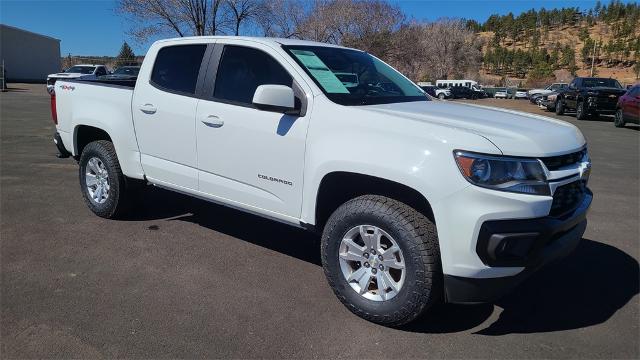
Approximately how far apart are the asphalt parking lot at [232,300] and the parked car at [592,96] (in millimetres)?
16037

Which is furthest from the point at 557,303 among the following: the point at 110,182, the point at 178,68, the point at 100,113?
the point at 100,113

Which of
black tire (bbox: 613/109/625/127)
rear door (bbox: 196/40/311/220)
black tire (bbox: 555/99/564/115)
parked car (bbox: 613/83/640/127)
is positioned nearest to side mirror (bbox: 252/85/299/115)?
rear door (bbox: 196/40/311/220)

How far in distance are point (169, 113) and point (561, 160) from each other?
10.4ft

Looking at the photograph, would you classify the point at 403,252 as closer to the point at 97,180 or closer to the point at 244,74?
the point at 244,74

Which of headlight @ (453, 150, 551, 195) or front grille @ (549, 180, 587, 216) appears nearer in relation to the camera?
headlight @ (453, 150, 551, 195)

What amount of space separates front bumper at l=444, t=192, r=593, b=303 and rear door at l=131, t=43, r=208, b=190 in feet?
8.18

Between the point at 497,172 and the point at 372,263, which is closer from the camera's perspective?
the point at 497,172

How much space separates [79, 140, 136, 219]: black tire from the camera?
5.14 meters

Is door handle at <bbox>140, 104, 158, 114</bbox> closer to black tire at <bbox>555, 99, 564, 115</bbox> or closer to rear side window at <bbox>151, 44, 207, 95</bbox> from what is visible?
rear side window at <bbox>151, 44, 207, 95</bbox>

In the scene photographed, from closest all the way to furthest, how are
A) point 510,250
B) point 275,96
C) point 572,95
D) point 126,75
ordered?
1. point 510,250
2. point 275,96
3. point 126,75
4. point 572,95

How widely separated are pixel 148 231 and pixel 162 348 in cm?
228

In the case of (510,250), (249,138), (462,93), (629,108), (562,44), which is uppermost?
(562,44)

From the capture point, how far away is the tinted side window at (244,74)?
3986 millimetres

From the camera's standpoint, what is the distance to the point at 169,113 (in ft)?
14.8
